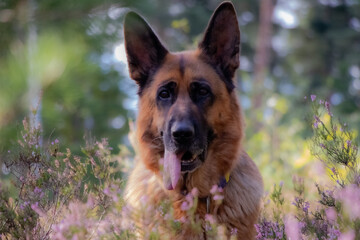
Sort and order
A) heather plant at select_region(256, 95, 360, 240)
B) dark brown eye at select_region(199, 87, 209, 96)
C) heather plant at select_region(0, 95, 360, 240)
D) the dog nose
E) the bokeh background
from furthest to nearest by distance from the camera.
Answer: the bokeh background, dark brown eye at select_region(199, 87, 209, 96), the dog nose, heather plant at select_region(256, 95, 360, 240), heather plant at select_region(0, 95, 360, 240)

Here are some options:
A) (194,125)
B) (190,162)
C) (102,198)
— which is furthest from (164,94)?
(102,198)

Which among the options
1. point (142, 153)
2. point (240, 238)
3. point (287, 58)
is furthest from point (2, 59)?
point (287, 58)

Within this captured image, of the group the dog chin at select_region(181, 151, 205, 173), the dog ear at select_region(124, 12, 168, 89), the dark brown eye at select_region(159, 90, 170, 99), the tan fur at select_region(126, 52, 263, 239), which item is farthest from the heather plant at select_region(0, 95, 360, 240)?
the dog ear at select_region(124, 12, 168, 89)

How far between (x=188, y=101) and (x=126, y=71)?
6694mm

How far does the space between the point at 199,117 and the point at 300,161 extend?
3.19 metres

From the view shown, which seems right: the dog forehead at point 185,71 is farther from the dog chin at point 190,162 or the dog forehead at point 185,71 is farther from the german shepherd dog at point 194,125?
the dog chin at point 190,162

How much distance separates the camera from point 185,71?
378 centimetres

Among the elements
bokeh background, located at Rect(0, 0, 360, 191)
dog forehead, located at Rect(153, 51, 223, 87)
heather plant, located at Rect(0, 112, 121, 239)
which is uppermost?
dog forehead, located at Rect(153, 51, 223, 87)

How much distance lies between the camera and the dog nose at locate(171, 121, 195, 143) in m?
3.32

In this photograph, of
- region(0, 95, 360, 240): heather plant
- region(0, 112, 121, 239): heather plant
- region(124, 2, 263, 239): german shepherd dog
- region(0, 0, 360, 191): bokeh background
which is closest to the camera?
region(0, 95, 360, 240): heather plant

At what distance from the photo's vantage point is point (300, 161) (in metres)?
6.21

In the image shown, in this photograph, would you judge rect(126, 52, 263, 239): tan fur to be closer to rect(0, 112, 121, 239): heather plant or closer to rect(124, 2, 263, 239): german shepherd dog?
rect(124, 2, 263, 239): german shepherd dog

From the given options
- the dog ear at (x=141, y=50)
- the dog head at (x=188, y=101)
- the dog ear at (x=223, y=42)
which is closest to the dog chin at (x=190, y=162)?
the dog head at (x=188, y=101)

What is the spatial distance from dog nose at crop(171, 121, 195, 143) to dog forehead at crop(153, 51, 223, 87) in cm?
51
